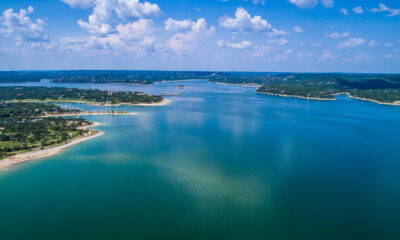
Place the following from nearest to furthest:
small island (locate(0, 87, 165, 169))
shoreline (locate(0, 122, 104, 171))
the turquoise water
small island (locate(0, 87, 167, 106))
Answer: the turquoise water, shoreline (locate(0, 122, 104, 171)), small island (locate(0, 87, 165, 169)), small island (locate(0, 87, 167, 106))

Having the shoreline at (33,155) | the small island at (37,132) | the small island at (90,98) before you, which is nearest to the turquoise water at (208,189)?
the shoreline at (33,155)

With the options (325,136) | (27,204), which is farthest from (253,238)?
(325,136)

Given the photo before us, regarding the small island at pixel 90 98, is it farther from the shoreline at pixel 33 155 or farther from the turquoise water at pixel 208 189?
the shoreline at pixel 33 155

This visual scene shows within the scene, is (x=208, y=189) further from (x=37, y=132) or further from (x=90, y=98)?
(x=90, y=98)

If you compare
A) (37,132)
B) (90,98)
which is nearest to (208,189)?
(37,132)

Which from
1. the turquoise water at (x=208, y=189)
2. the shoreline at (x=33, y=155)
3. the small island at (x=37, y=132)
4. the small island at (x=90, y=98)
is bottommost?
the turquoise water at (x=208, y=189)

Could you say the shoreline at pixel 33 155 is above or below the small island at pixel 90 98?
below

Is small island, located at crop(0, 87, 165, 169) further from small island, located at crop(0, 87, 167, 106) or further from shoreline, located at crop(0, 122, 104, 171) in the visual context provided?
small island, located at crop(0, 87, 167, 106)

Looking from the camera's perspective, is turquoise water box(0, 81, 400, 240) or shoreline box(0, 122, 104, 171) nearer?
turquoise water box(0, 81, 400, 240)

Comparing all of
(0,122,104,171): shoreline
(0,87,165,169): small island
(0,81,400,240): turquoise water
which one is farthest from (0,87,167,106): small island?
(0,122,104,171): shoreline

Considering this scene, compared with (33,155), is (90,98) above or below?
above
